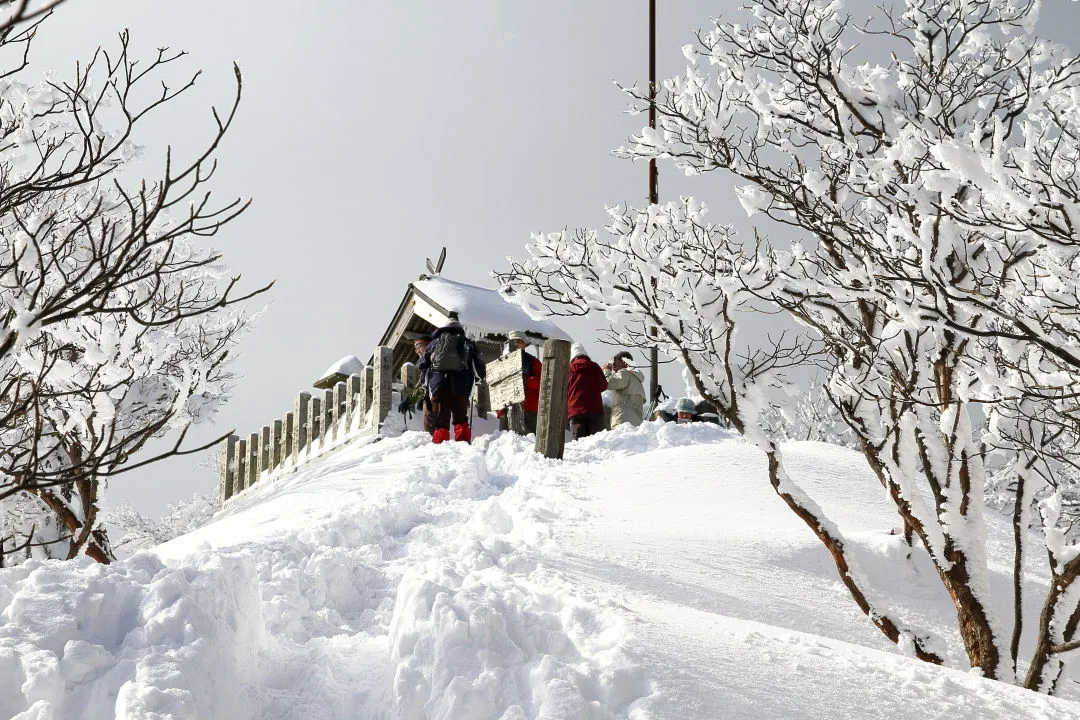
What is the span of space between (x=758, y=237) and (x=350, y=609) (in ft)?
10.5

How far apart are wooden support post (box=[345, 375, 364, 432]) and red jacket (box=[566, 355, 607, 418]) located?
3.58 metres

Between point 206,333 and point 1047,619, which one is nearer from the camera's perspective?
point 1047,619

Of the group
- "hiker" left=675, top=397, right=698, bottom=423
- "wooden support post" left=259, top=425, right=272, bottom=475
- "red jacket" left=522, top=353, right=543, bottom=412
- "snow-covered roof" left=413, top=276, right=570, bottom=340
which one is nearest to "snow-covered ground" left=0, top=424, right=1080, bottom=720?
"red jacket" left=522, top=353, right=543, bottom=412

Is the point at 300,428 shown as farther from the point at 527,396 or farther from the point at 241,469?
the point at 527,396

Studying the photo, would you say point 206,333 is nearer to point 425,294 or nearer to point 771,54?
point 425,294

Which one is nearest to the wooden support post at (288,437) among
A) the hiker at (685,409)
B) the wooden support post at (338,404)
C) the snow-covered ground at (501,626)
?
the wooden support post at (338,404)

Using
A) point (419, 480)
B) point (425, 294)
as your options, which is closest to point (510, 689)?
point (419, 480)

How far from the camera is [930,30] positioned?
184 inches

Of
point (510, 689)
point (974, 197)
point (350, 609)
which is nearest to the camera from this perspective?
point (510, 689)

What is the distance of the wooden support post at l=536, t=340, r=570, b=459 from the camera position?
28.2 ft

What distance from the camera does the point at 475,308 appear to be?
1507 centimetres

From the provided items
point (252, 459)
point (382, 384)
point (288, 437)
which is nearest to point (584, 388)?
point (382, 384)

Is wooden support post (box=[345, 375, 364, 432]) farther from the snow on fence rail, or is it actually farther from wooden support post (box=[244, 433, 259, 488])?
wooden support post (box=[244, 433, 259, 488])

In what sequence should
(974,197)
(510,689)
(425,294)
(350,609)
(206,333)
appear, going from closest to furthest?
(510,689), (974,197), (350,609), (206,333), (425,294)
